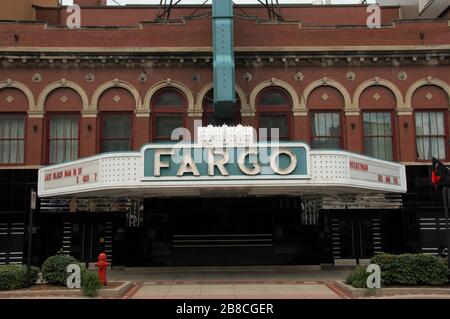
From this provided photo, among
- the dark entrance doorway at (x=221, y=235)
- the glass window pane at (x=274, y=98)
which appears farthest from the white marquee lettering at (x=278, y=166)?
the glass window pane at (x=274, y=98)

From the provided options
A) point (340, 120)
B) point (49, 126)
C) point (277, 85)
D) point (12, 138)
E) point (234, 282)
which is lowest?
point (234, 282)

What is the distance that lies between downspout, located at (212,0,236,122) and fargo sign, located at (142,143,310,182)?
5105 millimetres

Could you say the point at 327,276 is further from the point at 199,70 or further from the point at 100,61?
the point at 100,61

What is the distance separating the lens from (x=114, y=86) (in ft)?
86.5

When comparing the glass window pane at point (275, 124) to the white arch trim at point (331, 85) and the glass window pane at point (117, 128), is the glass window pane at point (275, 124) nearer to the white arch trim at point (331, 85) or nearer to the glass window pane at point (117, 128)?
the white arch trim at point (331, 85)

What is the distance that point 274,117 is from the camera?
87.4 feet

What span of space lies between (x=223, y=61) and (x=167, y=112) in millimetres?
3896

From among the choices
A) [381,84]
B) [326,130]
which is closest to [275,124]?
[326,130]

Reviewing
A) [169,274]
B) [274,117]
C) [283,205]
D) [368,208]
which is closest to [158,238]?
[169,274]

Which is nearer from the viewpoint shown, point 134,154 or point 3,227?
point 134,154

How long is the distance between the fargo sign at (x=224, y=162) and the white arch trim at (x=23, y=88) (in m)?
9.17

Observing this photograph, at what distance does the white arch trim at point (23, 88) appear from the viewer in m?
26.2

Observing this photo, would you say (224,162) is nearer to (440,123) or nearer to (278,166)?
(278,166)

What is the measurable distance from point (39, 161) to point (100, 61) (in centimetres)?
536
